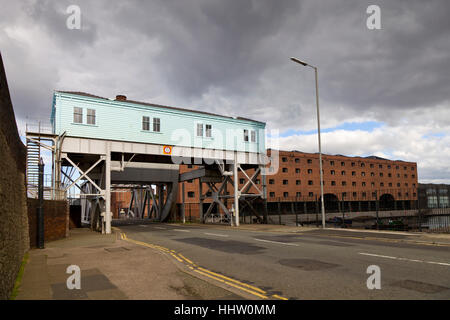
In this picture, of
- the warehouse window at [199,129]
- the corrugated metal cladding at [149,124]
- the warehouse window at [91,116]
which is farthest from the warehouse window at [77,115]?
the warehouse window at [199,129]

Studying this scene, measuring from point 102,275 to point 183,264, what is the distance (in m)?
2.44

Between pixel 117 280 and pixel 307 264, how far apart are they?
519 cm

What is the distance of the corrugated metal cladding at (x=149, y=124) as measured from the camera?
23391 mm

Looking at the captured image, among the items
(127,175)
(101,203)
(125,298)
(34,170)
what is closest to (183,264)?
(125,298)

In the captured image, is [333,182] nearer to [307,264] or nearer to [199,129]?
[199,129]

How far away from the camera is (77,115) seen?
77.3 feet

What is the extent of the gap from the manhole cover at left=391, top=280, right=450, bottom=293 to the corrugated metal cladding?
22.0 m

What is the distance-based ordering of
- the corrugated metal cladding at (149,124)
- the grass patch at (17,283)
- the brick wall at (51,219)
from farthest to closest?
the corrugated metal cladding at (149,124) → the brick wall at (51,219) → the grass patch at (17,283)

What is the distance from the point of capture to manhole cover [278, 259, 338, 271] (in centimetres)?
903

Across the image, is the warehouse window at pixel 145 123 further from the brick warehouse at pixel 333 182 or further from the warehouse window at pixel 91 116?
the brick warehouse at pixel 333 182

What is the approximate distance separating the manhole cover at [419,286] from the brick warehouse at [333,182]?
47347 mm

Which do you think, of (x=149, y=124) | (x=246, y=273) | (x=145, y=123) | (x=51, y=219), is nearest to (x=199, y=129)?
(x=149, y=124)

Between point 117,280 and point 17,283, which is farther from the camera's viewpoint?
point 117,280
